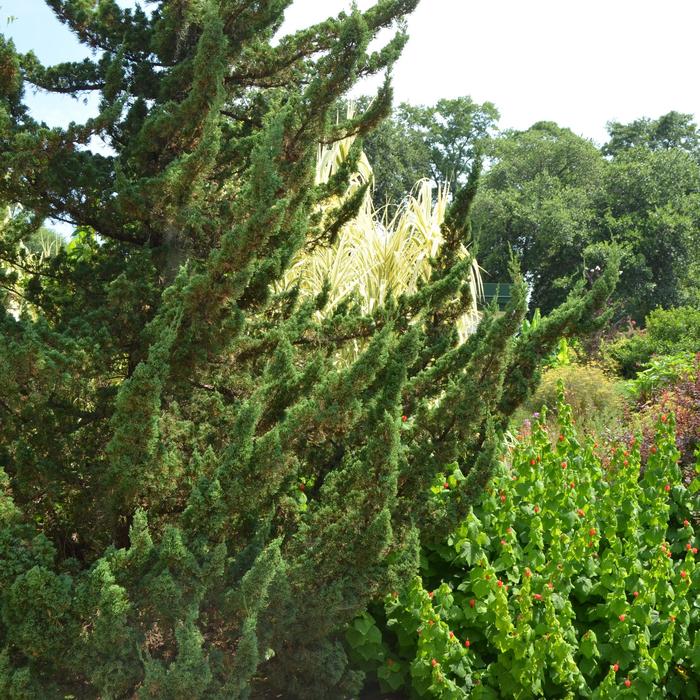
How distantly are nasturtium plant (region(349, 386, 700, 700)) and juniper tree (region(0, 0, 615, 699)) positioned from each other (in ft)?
1.15

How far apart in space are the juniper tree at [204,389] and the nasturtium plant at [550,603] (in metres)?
0.35

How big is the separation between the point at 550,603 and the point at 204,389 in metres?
1.79

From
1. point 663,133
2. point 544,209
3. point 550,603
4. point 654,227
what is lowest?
point 550,603

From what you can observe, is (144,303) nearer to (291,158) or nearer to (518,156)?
(291,158)

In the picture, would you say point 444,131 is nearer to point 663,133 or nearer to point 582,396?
point 663,133

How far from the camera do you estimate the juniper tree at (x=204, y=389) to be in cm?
294

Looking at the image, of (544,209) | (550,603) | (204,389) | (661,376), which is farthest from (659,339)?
(544,209)

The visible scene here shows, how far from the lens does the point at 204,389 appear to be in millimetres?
3678

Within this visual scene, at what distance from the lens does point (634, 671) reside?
357 centimetres

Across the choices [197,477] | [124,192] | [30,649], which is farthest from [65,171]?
[30,649]

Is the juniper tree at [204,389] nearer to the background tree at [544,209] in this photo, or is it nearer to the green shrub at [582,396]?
the green shrub at [582,396]

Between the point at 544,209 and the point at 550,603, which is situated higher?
the point at 544,209

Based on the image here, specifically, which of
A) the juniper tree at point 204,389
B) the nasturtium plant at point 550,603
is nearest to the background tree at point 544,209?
the nasturtium plant at point 550,603

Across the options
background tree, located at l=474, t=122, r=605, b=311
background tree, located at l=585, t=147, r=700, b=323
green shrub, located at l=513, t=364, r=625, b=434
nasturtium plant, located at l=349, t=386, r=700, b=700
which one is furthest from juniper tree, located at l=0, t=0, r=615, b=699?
background tree, located at l=585, t=147, r=700, b=323
